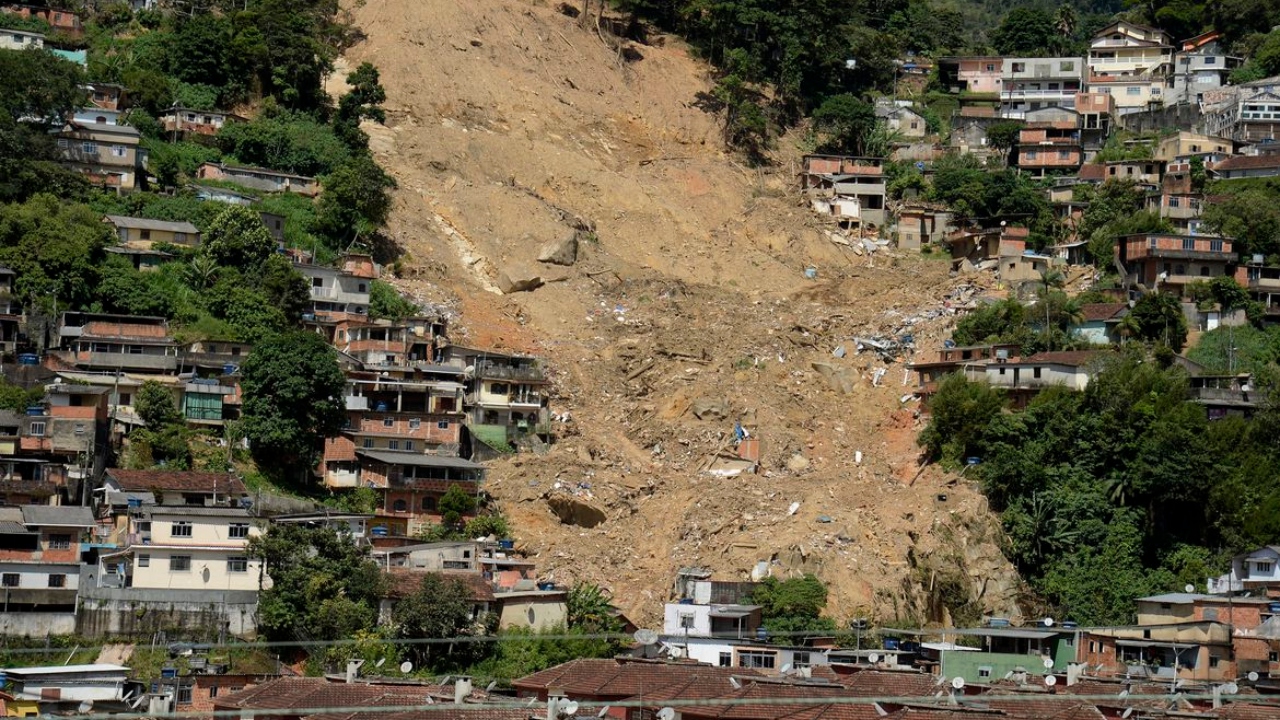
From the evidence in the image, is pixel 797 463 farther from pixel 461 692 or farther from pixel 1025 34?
pixel 1025 34

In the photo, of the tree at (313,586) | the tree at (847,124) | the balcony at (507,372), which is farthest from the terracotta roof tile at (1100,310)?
the tree at (313,586)

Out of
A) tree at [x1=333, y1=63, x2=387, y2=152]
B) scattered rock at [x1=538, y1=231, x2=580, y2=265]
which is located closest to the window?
scattered rock at [x1=538, y1=231, x2=580, y2=265]

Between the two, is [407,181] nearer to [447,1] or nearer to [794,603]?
[447,1]

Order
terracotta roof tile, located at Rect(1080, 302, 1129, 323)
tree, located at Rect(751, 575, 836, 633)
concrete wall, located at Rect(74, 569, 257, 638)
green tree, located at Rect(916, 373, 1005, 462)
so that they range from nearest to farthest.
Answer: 1. concrete wall, located at Rect(74, 569, 257, 638)
2. tree, located at Rect(751, 575, 836, 633)
3. green tree, located at Rect(916, 373, 1005, 462)
4. terracotta roof tile, located at Rect(1080, 302, 1129, 323)

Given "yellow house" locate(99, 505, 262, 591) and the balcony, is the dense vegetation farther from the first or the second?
"yellow house" locate(99, 505, 262, 591)

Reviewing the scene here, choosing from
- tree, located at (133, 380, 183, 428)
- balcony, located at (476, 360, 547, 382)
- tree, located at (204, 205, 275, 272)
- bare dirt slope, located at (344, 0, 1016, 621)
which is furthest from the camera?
tree, located at (204, 205, 275, 272)

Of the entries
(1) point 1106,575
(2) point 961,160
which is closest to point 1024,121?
(2) point 961,160

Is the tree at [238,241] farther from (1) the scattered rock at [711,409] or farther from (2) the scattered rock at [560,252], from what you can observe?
(1) the scattered rock at [711,409]
